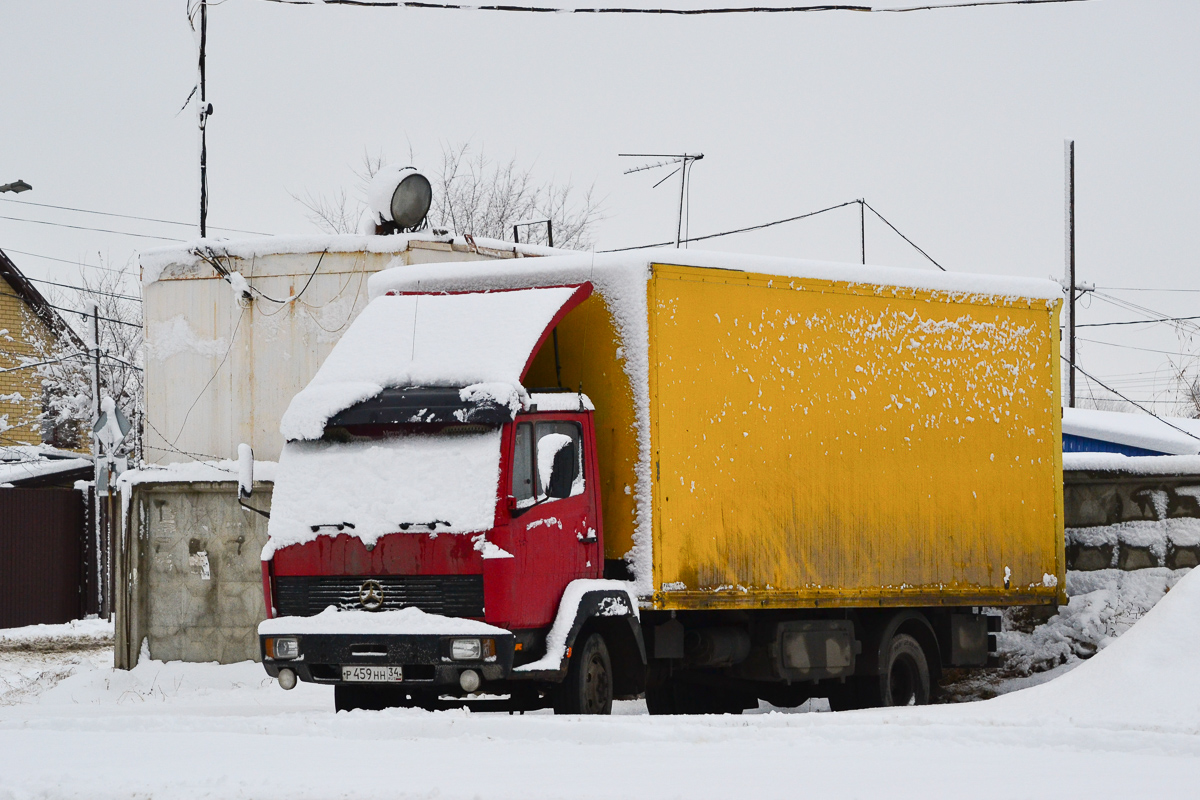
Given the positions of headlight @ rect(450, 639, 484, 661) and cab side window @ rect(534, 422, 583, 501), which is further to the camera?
cab side window @ rect(534, 422, 583, 501)

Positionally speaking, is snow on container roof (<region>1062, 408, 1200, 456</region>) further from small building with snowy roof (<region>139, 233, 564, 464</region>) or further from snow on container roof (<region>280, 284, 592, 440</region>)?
snow on container roof (<region>280, 284, 592, 440</region>)

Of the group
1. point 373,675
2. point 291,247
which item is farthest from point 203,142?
point 373,675

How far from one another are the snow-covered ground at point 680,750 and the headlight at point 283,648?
62 cm

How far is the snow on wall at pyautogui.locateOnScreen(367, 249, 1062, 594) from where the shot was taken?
11055 millimetres

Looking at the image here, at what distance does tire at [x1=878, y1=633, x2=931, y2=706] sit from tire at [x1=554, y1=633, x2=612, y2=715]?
3116mm

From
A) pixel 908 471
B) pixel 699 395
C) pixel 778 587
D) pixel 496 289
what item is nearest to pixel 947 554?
pixel 908 471

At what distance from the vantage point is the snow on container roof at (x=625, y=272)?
11422mm

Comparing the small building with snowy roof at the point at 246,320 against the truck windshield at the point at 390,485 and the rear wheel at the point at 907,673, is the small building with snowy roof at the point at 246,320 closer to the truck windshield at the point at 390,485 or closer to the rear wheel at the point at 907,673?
the rear wheel at the point at 907,673

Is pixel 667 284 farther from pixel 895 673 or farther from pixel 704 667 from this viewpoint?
pixel 895 673

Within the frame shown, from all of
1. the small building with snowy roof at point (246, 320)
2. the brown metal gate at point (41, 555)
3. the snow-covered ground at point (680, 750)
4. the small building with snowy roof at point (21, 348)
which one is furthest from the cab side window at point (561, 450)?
the small building with snowy roof at point (21, 348)

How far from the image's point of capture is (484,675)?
10.0 metres

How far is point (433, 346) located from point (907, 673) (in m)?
5.33

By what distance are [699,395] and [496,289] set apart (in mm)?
1836

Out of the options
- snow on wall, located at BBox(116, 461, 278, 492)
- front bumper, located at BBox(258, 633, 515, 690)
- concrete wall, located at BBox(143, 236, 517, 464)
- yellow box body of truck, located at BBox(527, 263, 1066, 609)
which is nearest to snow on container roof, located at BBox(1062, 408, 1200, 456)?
yellow box body of truck, located at BBox(527, 263, 1066, 609)
